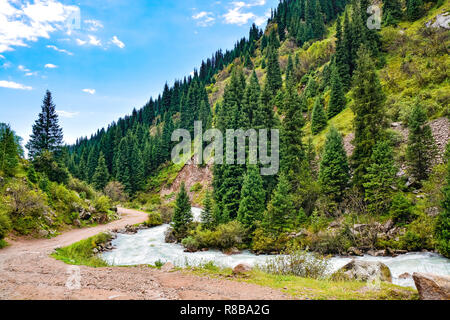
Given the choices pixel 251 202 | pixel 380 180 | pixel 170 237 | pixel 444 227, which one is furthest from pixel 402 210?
pixel 170 237

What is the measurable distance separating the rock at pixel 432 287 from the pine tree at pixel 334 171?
21.7 meters

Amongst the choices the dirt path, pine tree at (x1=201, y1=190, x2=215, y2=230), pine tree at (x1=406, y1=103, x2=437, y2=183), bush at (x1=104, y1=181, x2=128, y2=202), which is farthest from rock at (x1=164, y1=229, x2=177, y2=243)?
bush at (x1=104, y1=181, x2=128, y2=202)

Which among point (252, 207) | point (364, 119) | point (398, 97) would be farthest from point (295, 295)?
point (398, 97)

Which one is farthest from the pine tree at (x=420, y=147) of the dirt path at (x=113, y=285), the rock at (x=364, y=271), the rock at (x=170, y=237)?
the rock at (x=170, y=237)

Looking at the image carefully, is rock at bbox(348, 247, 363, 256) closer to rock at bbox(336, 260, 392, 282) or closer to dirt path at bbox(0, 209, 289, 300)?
rock at bbox(336, 260, 392, 282)

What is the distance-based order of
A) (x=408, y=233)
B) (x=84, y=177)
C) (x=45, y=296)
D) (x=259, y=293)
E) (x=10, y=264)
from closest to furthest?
(x=45, y=296) → (x=259, y=293) → (x=10, y=264) → (x=408, y=233) → (x=84, y=177)

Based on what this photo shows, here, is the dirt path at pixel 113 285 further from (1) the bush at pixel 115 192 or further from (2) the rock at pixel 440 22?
(2) the rock at pixel 440 22

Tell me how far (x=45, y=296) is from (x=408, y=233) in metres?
25.4

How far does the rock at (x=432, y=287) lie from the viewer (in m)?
7.02

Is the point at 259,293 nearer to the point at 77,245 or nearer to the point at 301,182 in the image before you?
the point at 77,245

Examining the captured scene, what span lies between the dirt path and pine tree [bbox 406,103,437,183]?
24.9 metres

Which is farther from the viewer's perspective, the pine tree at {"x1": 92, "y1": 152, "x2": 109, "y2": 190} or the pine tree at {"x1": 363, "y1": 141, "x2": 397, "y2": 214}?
the pine tree at {"x1": 92, "y1": 152, "x2": 109, "y2": 190}

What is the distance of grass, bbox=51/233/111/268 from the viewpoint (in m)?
17.5
